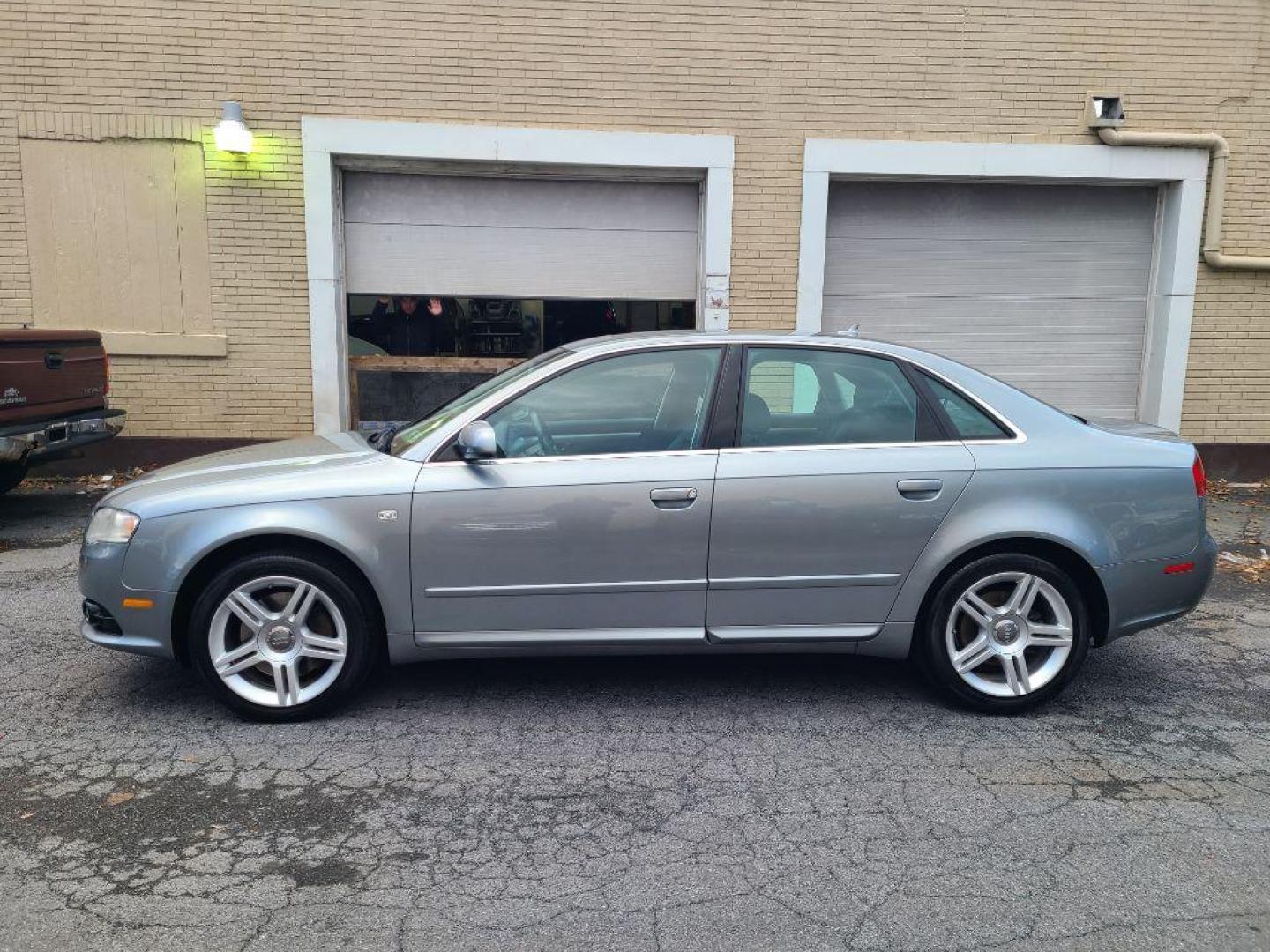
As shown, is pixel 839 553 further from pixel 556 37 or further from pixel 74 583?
pixel 556 37

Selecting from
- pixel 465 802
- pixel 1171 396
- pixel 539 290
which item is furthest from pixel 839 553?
pixel 1171 396

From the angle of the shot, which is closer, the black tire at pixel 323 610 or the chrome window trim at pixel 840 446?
the black tire at pixel 323 610

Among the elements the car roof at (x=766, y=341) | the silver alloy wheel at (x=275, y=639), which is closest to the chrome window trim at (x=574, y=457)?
the car roof at (x=766, y=341)

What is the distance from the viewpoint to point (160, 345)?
9141mm

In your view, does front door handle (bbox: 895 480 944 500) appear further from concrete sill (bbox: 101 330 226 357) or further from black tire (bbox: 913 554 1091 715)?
concrete sill (bbox: 101 330 226 357)

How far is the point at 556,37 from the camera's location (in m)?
9.06

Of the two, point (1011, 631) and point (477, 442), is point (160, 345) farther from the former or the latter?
point (1011, 631)

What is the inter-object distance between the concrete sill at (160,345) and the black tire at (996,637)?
288 inches

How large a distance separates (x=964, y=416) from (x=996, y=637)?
3.19 feet

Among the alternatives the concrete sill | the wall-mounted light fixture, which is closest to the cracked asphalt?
the concrete sill

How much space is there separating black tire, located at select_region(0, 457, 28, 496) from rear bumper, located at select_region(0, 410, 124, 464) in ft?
1.32

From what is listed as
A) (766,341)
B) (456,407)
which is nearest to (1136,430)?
(766,341)

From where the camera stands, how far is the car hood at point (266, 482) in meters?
4.04

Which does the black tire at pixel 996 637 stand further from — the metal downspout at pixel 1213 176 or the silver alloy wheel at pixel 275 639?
the metal downspout at pixel 1213 176
